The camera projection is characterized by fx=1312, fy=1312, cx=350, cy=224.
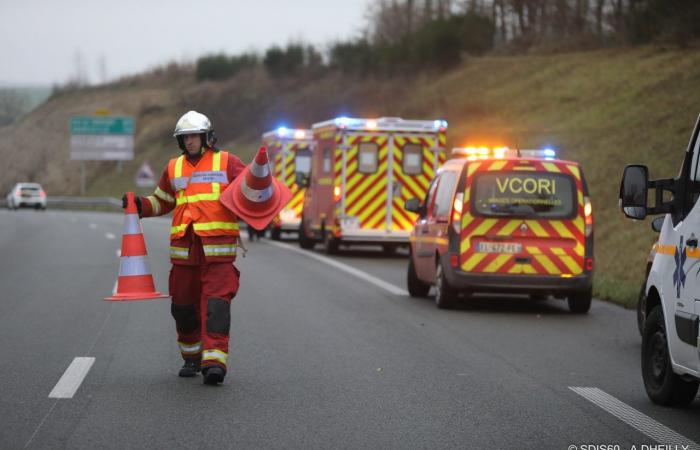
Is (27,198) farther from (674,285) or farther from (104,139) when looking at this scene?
(674,285)

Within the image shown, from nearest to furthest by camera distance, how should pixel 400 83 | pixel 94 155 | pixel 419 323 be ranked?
pixel 419 323 → pixel 400 83 → pixel 94 155

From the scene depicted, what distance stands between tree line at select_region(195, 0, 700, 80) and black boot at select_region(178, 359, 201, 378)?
33800 millimetres

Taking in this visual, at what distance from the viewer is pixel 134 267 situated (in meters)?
9.56

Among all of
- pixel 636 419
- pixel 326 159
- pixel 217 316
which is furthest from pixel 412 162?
pixel 636 419

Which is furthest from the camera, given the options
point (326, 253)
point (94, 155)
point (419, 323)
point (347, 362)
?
point (94, 155)

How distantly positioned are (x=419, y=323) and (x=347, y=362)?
3.10m

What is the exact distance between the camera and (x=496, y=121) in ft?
149

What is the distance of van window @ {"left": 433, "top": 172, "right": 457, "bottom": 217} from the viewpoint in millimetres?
15102

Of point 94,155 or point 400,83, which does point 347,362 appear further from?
point 94,155

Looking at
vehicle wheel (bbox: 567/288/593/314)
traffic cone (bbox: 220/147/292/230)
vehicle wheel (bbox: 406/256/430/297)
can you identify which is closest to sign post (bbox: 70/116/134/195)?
vehicle wheel (bbox: 406/256/430/297)

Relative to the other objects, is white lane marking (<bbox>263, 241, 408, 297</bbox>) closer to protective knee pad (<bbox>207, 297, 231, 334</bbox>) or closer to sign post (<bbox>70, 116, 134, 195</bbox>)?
protective knee pad (<bbox>207, 297, 231, 334</bbox>)

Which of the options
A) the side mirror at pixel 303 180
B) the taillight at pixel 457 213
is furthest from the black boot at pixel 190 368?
the side mirror at pixel 303 180

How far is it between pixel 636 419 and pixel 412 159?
1685 centimetres

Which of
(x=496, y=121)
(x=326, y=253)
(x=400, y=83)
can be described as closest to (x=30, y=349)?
(x=326, y=253)
